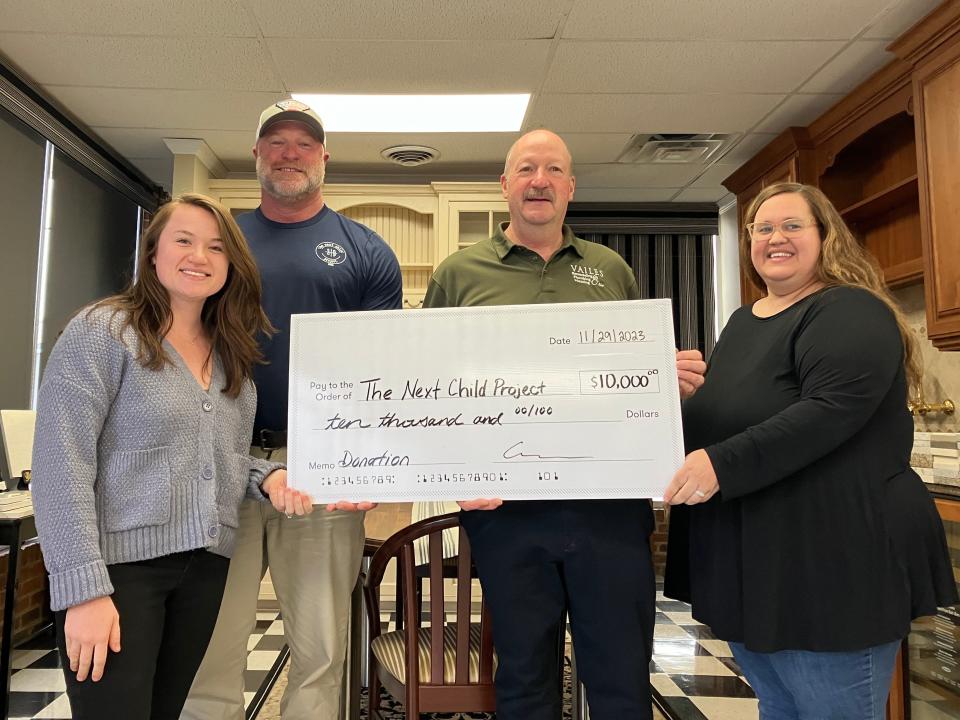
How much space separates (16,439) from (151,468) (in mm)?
2230

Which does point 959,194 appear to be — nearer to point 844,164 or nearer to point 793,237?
point 844,164

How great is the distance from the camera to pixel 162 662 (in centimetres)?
122

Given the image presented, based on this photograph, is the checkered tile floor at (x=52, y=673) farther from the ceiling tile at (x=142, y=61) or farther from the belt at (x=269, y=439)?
the ceiling tile at (x=142, y=61)

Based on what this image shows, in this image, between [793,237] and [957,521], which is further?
[957,521]

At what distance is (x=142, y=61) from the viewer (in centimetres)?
322

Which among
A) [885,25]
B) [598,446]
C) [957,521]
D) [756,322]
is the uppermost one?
[885,25]

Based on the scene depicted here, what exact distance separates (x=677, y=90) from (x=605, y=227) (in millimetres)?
2003

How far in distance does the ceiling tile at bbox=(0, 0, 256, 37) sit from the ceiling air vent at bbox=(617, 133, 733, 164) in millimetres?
2440

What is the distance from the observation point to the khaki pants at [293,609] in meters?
1.57

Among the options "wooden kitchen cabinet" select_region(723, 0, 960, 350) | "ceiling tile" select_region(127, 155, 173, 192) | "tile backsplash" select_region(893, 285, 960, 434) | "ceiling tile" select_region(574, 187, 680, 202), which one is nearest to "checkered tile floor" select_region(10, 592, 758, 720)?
"tile backsplash" select_region(893, 285, 960, 434)

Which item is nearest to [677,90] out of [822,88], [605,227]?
[822,88]

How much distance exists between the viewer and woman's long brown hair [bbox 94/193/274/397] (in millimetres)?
1247

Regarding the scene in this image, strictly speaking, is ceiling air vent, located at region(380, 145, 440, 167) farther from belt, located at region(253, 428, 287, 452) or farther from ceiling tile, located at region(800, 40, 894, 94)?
belt, located at region(253, 428, 287, 452)

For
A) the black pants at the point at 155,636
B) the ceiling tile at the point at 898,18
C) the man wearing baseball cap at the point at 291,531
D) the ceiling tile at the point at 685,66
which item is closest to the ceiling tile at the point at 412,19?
the ceiling tile at the point at 685,66
